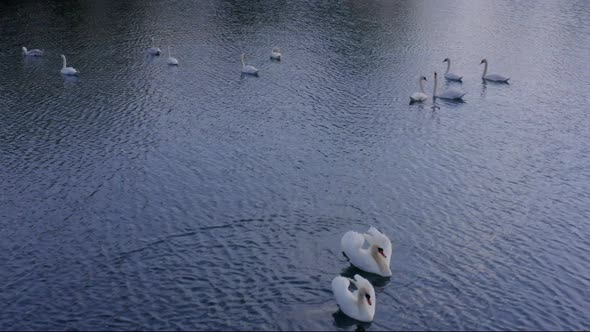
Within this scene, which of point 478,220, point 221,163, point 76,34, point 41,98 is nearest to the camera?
point 478,220

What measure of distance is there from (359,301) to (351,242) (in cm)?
484

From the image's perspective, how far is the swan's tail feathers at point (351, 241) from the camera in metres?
34.5

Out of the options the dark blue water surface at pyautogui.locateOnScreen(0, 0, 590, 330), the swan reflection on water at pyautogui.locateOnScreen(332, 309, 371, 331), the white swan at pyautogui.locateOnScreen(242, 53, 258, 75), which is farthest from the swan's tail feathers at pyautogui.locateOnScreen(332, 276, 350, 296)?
the white swan at pyautogui.locateOnScreen(242, 53, 258, 75)

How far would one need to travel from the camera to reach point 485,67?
6825cm

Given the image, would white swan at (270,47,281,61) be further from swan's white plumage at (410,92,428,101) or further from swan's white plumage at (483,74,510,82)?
swan's white plumage at (483,74,510,82)

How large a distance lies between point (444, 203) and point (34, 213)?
983 inches

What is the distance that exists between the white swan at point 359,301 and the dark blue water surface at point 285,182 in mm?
564

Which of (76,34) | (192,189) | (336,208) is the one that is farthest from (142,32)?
(336,208)

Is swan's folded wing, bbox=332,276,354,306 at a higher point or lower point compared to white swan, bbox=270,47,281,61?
lower

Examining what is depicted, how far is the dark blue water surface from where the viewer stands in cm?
3222

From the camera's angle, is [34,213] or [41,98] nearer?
[34,213]

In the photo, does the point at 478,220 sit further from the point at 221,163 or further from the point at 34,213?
the point at 34,213

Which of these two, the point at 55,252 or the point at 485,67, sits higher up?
the point at 485,67

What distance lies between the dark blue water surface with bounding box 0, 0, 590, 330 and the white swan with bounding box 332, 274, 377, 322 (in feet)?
1.85
